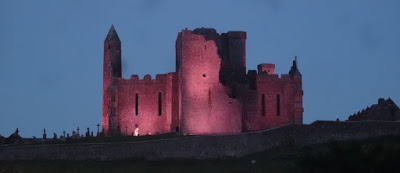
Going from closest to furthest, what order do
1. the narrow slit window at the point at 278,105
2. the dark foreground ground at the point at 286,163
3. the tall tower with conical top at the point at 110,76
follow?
the dark foreground ground at the point at 286,163 < the narrow slit window at the point at 278,105 < the tall tower with conical top at the point at 110,76

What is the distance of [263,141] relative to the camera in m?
67.9

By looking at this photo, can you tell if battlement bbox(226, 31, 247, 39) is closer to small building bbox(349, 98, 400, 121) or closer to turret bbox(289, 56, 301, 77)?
turret bbox(289, 56, 301, 77)

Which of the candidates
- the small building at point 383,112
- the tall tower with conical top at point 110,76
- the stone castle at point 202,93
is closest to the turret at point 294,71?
the stone castle at point 202,93

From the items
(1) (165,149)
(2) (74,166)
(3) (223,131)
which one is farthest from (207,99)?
(2) (74,166)

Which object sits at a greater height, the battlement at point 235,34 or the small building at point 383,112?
the battlement at point 235,34

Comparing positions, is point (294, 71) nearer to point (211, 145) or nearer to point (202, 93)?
point (202, 93)

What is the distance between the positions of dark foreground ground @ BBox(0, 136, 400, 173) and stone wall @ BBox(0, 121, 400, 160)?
1.11 m

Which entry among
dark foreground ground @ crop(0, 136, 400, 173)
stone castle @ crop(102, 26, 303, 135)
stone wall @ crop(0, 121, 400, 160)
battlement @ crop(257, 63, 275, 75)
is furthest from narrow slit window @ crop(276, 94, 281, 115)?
dark foreground ground @ crop(0, 136, 400, 173)

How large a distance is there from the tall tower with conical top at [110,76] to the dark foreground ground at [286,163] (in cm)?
1332

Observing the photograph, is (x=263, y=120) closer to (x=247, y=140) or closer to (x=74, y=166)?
(x=247, y=140)

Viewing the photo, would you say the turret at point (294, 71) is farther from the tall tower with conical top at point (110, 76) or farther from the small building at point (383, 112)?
the tall tower with conical top at point (110, 76)

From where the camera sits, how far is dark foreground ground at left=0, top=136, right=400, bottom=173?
48666mm

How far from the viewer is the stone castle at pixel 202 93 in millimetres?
77812

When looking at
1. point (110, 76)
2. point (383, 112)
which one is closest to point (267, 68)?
point (110, 76)
